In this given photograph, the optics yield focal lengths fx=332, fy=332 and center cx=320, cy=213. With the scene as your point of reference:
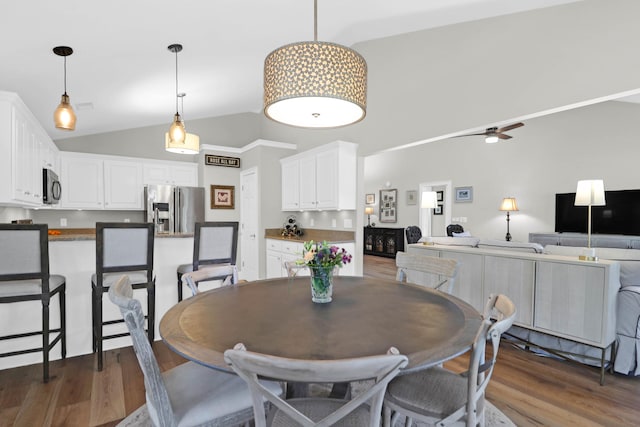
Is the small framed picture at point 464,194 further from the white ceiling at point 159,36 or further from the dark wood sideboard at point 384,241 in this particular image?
the white ceiling at point 159,36

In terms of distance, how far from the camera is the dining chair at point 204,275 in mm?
1952

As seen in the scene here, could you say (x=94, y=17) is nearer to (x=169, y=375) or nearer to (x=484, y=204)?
(x=169, y=375)

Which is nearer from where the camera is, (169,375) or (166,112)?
(169,375)

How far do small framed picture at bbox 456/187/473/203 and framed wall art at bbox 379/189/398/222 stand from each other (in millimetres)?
1757

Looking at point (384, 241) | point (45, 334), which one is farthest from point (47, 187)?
point (384, 241)

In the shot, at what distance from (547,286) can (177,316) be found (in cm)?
288

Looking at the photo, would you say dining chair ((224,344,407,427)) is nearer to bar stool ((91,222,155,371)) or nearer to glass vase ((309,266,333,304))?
glass vase ((309,266,333,304))

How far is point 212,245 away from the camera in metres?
3.05

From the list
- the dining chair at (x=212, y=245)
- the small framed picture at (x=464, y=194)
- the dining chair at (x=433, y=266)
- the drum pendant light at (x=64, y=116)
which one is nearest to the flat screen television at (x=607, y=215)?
the small framed picture at (x=464, y=194)

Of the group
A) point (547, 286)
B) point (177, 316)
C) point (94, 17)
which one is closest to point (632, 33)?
point (547, 286)

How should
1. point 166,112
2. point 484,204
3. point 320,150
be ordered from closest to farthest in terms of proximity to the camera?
point 320,150, point 166,112, point 484,204

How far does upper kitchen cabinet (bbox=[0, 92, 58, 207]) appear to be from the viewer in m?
2.89

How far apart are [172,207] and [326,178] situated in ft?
9.72

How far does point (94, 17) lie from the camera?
241 cm
